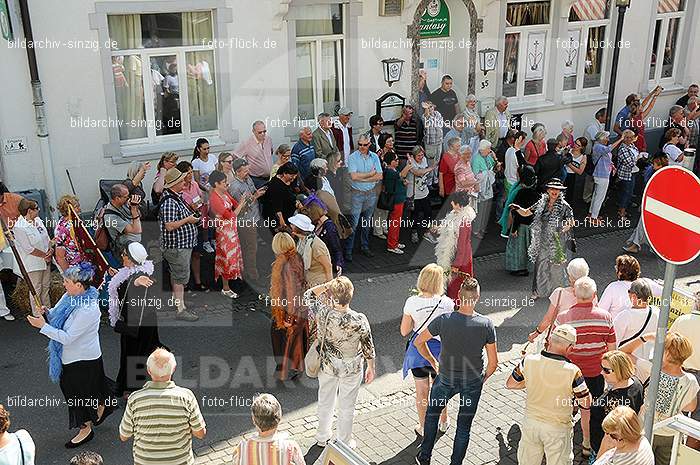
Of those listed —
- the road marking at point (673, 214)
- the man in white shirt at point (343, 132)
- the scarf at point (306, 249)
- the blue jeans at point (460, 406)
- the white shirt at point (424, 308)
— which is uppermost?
the road marking at point (673, 214)

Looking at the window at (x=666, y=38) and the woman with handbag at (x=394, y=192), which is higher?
the window at (x=666, y=38)

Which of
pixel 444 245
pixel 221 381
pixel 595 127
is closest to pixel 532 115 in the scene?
pixel 595 127

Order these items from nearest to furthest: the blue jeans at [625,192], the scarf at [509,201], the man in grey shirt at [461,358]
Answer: the man in grey shirt at [461,358]
the scarf at [509,201]
the blue jeans at [625,192]

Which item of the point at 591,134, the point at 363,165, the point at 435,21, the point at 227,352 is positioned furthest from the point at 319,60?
the point at 227,352

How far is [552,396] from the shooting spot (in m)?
5.65

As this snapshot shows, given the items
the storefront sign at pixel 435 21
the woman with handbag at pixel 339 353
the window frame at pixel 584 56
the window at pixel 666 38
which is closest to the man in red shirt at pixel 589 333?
the woman with handbag at pixel 339 353

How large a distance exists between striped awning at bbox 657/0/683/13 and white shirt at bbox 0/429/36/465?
600 inches

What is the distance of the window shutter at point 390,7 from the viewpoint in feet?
41.5

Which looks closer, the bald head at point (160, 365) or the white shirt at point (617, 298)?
the bald head at point (160, 365)

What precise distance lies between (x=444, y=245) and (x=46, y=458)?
4680mm

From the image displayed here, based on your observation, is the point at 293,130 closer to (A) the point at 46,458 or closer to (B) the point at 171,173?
(B) the point at 171,173

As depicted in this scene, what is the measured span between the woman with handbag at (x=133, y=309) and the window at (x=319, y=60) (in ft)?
20.1

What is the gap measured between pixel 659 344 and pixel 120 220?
20.0ft

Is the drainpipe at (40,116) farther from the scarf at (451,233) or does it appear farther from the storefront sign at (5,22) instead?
the scarf at (451,233)
